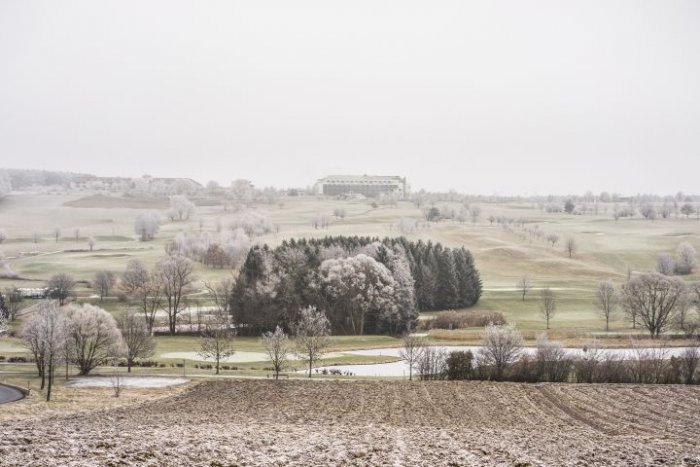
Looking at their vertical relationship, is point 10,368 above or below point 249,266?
below

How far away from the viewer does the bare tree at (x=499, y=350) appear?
47.4m

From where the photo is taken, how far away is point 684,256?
396ft

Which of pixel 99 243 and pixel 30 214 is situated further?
pixel 30 214

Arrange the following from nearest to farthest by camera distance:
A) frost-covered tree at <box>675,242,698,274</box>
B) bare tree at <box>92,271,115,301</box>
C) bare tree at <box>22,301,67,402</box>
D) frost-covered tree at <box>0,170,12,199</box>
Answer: bare tree at <box>22,301,67,402</box> → bare tree at <box>92,271,115,301</box> → frost-covered tree at <box>675,242,698,274</box> → frost-covered tree at <box>0,170,12,199</box>

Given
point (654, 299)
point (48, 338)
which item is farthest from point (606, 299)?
point (48, 338)

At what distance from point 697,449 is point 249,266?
204 feet

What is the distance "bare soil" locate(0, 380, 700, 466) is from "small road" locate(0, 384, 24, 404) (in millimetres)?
8256

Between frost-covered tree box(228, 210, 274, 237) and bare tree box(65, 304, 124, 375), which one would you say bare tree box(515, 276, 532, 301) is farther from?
frost-covered tree box(228, 210, 274, 237)

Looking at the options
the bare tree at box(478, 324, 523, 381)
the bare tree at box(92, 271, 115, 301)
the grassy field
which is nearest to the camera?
the bare tree at box(478, 324, 523, 381)

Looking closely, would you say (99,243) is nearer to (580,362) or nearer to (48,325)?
(48,325)

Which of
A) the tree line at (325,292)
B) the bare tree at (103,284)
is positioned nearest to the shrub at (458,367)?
the tree line at (325,292)

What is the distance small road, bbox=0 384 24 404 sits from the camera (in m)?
38.9

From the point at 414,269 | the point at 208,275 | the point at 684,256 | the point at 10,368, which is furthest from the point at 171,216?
the point at 10,368

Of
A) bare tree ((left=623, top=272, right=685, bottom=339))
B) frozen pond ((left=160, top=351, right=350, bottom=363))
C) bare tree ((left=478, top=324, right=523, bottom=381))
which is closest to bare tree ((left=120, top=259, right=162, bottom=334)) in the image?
frozen pond ((left=160, top=351, right=350, bottom=363))
